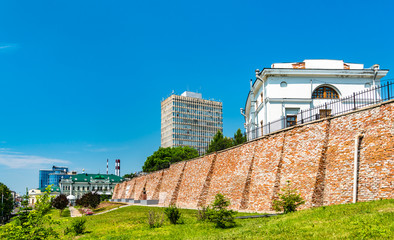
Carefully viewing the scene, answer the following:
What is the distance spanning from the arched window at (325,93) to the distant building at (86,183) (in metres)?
103

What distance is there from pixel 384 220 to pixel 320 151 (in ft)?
25.6

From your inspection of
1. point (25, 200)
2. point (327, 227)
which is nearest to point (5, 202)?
point (25, 200)

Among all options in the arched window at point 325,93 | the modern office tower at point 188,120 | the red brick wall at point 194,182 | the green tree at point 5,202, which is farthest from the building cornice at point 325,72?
the modern office tower at point 188,120

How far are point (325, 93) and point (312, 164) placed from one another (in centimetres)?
1667

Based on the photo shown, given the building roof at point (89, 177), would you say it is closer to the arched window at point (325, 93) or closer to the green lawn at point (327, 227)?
the arched window at point (325, 93)

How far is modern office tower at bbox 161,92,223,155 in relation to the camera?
13150cm

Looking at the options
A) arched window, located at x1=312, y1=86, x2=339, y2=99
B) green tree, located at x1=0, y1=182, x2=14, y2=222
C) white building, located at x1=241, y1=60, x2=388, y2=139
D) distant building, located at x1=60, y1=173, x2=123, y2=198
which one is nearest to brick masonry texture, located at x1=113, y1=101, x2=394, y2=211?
white building, located at x1=241, y1=60, x2=388, y2=139

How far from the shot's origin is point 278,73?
31219 mm

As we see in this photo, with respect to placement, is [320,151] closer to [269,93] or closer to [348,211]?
[348,211]

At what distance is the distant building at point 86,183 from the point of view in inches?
4793

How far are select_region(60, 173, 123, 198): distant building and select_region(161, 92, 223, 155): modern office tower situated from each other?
84.1ft

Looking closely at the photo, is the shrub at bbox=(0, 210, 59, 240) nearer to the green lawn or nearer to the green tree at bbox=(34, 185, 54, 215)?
the green tree at bbox=(34, 185, 54, 215)

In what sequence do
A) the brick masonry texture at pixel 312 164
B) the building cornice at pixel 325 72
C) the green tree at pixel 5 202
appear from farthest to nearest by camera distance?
the green tree at pixel 5 202 < the building cornice at pixel 325 72 < the brick masonry texture at pixel 312 164

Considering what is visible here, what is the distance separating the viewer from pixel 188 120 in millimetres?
134750
